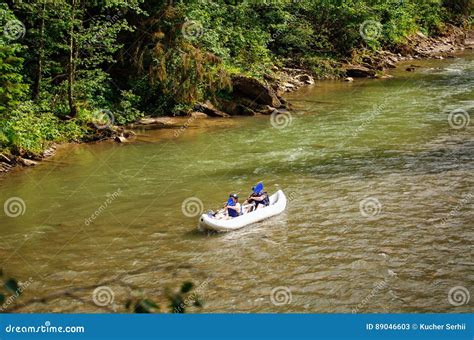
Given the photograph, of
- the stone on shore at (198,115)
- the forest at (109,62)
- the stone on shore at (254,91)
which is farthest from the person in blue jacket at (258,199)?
the stone on shore at (254,91)

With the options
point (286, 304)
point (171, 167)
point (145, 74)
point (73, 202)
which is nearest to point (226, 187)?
point (171, 167)

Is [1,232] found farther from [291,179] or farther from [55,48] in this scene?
[55,48]

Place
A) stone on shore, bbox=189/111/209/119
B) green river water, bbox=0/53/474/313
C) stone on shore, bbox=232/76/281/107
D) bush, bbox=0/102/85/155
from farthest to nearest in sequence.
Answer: stone on shore, bbox=232/76/281/107 < stone on shore, bbox=189/111/209/119 < bush, bbox=0/102/85/155 < green river water, bbox=0/53/474/313

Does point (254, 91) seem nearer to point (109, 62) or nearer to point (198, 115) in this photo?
point (198, 115)

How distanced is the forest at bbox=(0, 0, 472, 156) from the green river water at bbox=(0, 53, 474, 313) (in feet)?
7.25

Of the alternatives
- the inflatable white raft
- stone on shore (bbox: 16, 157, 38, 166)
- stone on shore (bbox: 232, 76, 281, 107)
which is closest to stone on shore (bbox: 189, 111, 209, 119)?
stone on shore (bbox: 232, 76, 281, 107)

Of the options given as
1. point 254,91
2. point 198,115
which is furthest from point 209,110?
point 254,91

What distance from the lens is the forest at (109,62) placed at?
21625mm

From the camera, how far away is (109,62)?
89.4ft

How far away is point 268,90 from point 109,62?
26.5 feet

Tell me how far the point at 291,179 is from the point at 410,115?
10453 millimetres

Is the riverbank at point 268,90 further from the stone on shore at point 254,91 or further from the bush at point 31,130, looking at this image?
the bush at point 31,130

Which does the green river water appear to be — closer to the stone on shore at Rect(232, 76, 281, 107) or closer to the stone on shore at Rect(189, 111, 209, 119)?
the stone on shore at Rect(189, 111, 209, 119)

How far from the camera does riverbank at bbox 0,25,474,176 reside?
2338 cm
